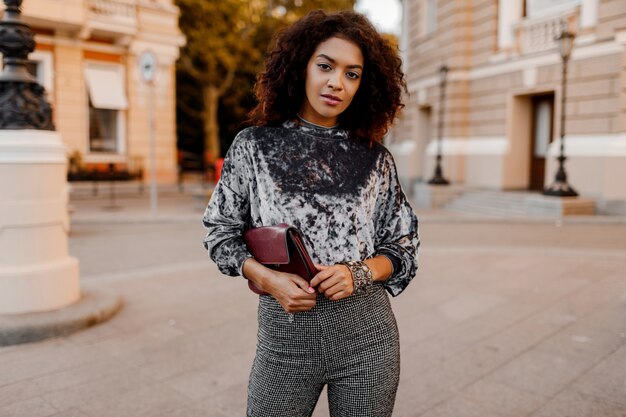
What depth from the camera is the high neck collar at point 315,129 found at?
6.19 ft

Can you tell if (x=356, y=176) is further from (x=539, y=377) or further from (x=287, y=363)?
(x=539, y=377)

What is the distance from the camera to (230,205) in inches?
73.5

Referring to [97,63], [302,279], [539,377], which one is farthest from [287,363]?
[97,63]

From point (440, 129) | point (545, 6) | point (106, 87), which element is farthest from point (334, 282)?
point (106, 87)

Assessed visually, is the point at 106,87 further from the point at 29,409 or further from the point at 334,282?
the point at 334,282

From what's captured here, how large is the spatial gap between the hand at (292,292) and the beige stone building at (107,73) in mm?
18458

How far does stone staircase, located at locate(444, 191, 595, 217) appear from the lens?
12.6m

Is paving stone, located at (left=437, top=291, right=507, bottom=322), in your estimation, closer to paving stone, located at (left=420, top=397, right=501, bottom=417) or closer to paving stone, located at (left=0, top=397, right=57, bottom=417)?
paving stone, located at (left=420, top=397, right=501, bottom=417)

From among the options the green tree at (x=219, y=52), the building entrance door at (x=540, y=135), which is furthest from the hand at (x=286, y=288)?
the green tree at (x=219, y=52)

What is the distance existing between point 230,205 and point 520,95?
53.8 ft

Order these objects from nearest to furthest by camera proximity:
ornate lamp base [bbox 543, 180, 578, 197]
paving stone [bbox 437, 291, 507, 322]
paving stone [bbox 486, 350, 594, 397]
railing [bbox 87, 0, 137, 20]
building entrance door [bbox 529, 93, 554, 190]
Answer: paving stone [bbox 486, 350, 594, 397]
paving stone [bbox 437, 291, 507, 322]
ornate lamp base [bbox 543, 180, 578, 197]
building entrance door [bbox 529, 93, 554, 190]
railing [bbox 87, 0, 137, 20]

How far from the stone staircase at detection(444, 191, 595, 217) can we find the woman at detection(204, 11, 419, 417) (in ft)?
38.0

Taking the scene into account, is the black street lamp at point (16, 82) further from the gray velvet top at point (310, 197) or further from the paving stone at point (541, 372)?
the paving stone at point (541, 372)

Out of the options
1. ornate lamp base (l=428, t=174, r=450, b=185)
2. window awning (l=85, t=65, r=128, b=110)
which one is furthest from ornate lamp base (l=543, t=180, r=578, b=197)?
window awning (l=85, t=65, r=128, b=110)
